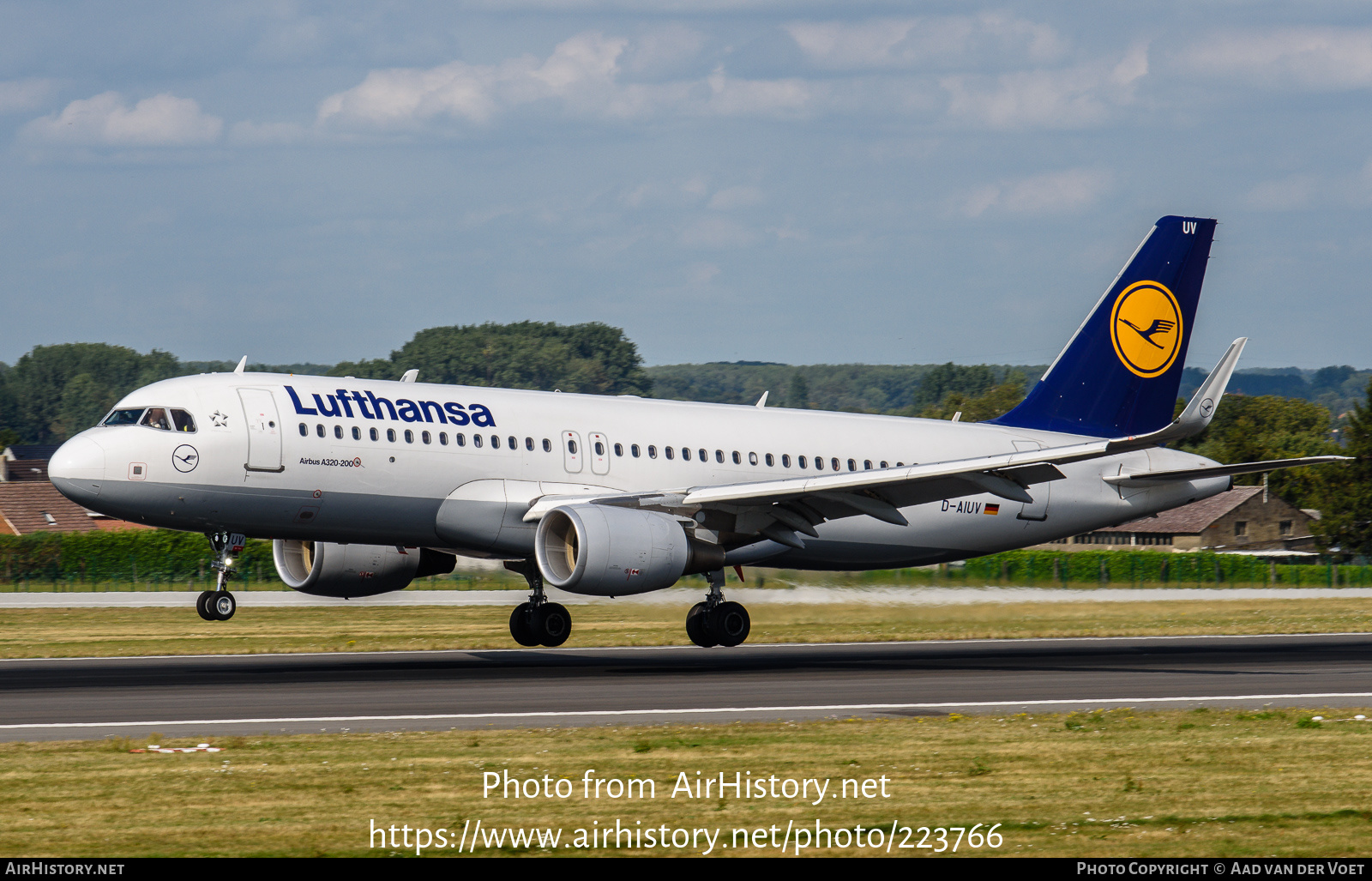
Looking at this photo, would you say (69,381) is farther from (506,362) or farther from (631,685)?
(631,685)

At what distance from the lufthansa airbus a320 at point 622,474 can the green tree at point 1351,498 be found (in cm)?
6616

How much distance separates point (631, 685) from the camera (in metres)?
23.7

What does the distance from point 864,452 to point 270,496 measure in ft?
42.9

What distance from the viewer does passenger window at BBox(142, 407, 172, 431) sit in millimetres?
26359

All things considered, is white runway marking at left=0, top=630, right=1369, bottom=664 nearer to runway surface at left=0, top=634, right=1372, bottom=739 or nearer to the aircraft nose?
runway surface at left=0, top=634, right=1372, bottom=739

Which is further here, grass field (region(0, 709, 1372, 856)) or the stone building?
the stone building

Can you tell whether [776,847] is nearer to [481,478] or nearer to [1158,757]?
[1158,757]

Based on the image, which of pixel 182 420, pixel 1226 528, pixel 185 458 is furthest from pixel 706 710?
pixel 1226 528

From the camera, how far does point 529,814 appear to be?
12.7 metres

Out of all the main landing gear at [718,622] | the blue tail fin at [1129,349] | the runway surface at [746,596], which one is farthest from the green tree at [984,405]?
the main landing gear at [718,622]

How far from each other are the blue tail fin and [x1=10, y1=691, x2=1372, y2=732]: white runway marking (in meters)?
13.5

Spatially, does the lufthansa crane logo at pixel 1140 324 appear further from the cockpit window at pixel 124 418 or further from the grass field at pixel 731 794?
the cockpit window at pixel 124 418

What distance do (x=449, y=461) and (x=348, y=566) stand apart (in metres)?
4.05

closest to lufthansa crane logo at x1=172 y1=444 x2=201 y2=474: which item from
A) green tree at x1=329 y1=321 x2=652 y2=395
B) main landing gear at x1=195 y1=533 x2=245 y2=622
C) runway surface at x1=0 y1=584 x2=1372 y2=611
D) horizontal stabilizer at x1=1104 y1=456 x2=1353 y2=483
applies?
main landing gear at x1=195 y1=533 x2=245 y2=622
